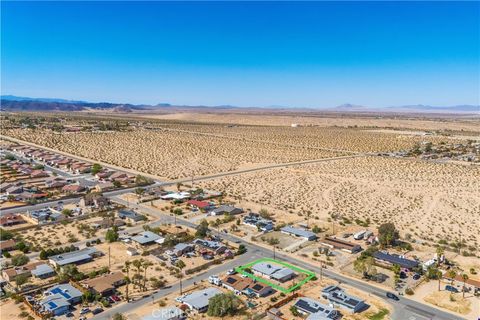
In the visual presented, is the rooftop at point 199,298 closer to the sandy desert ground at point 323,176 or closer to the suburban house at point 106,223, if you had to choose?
the suburban house at point 106,223

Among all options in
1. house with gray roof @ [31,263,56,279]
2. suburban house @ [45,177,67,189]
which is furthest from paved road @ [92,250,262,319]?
suburban house @ [45,177,67,189]

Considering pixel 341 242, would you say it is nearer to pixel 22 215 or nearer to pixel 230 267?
pixel 230 267

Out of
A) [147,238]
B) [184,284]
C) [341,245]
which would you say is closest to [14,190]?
Answer: [147,238]

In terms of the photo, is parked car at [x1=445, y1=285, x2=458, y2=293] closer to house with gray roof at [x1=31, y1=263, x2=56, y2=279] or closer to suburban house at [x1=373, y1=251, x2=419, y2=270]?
suburban house at [x1=373, y1=251, x2=419, y2=270]

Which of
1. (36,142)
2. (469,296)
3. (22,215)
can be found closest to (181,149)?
(36,142)

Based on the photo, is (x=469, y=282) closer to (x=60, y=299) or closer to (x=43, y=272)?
(x=60, y=299)

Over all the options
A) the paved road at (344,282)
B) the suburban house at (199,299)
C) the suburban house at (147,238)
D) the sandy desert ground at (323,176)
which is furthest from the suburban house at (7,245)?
the sandy desert ground at (323,176)
